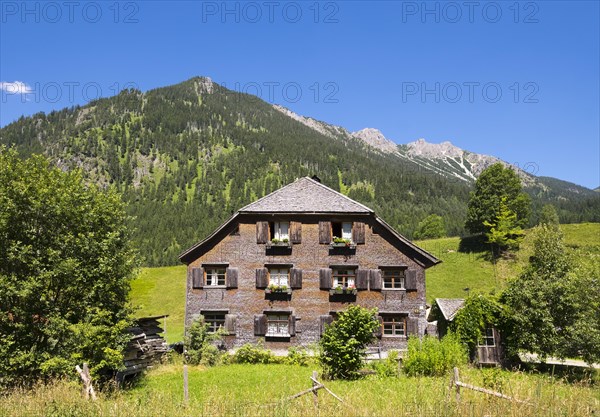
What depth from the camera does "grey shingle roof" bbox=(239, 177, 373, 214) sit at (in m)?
34.3

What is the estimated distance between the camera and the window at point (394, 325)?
32.6 meters

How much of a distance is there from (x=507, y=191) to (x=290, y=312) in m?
63.4

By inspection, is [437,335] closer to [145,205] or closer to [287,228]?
[287,228]

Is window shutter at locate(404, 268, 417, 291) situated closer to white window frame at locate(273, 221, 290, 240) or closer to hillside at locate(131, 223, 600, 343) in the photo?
white window frame at locate(273, 221, 290, 240)

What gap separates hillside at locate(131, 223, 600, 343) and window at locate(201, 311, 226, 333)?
765 inches

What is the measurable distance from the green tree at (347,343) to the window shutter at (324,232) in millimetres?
10833

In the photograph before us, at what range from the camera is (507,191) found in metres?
80.3

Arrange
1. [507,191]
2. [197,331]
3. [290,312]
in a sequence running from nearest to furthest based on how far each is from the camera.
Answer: [197,331]
[290,312]
[507,191]

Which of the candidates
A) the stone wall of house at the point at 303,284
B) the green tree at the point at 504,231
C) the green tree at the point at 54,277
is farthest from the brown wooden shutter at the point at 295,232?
the green tree at the point at 504,231

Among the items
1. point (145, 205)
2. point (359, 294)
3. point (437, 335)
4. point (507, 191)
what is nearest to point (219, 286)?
point (359, 294)

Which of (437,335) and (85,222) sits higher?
(85,222)

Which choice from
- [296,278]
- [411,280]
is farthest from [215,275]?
[411,280]

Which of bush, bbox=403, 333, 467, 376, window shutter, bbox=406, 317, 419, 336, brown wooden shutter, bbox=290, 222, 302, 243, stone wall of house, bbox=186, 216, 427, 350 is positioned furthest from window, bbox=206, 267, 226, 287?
bush, bbox=403, 333, 467, 376

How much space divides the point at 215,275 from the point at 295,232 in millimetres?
7612
